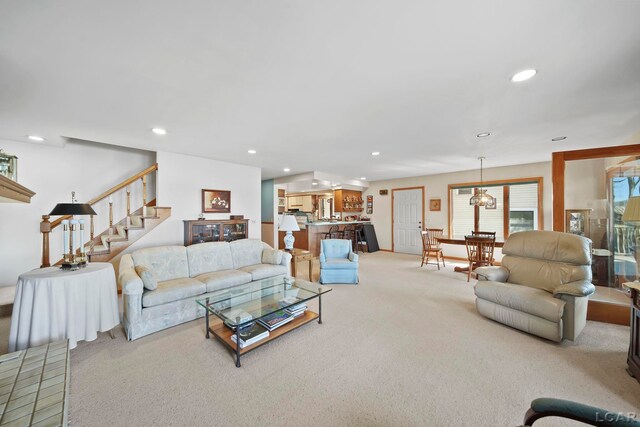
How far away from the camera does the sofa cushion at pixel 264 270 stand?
141 inches

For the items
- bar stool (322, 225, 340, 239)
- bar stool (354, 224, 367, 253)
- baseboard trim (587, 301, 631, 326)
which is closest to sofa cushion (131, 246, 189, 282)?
bar stool (322, 225, 340, 239)

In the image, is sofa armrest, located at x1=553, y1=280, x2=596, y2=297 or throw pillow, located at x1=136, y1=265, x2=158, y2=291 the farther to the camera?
throw pillow, located at x1=136, y1=265, x2=158, y2=291

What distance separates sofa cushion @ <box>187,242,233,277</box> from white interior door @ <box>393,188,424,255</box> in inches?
222

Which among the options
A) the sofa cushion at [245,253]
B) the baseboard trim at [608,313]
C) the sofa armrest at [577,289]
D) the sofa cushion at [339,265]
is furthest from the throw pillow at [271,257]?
the baseboard trim at [608,313]

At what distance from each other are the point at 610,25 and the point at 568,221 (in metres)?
2.68

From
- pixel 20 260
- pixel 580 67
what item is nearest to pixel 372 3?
pixel 580 67

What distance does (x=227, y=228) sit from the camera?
5.20m

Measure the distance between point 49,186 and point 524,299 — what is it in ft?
22.6

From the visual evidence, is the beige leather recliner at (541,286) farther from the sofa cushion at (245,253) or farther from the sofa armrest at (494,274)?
the sofa cushion at (245,253)

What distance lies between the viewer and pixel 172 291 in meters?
2.74

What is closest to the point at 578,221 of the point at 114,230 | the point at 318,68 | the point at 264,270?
the point at 318,68

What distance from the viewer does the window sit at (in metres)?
5.67

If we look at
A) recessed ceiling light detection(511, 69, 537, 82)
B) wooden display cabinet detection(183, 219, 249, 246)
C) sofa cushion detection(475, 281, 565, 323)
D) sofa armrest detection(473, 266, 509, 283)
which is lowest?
sofa cushion detection(475, 281, 565, 323)

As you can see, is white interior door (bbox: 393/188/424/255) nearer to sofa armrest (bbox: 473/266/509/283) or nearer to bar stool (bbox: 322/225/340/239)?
bar stool (bbox: 322/225/340/239)
